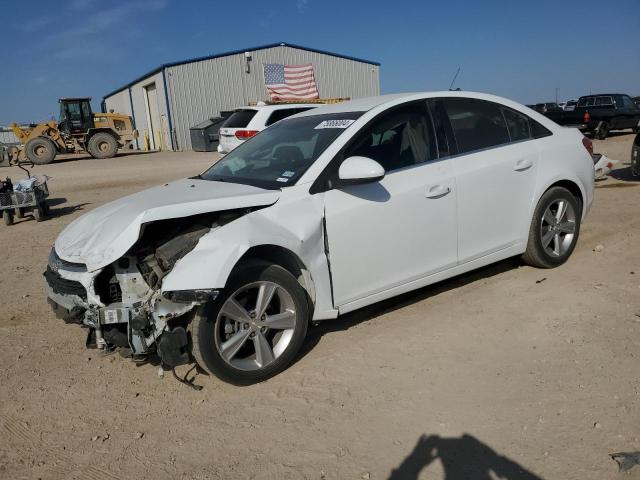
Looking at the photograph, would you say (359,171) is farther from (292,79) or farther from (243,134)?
(292,79)

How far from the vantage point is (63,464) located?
9.10 feet

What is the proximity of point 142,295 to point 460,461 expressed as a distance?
2057 millimetres

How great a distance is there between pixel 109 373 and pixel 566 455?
289cm

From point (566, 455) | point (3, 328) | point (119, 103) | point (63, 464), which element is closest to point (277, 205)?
point (63, 464)

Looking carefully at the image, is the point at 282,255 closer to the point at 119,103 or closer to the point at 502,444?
the point at 502,444

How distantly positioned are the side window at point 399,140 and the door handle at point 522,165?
2.87ft

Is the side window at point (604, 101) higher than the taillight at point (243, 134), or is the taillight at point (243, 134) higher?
the side window at point (604, 101)

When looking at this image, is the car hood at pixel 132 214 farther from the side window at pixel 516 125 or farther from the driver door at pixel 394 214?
the side window at pixel 516 125

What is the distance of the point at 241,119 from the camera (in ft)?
43.4

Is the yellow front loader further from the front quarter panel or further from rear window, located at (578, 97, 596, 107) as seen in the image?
the front quarter panel

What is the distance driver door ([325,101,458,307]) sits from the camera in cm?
363

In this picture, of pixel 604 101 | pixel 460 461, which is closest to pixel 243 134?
pixel 460 461

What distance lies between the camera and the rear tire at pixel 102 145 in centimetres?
2641

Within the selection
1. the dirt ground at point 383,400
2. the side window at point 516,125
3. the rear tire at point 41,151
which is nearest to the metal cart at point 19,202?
the dirt ground at point 383,400
